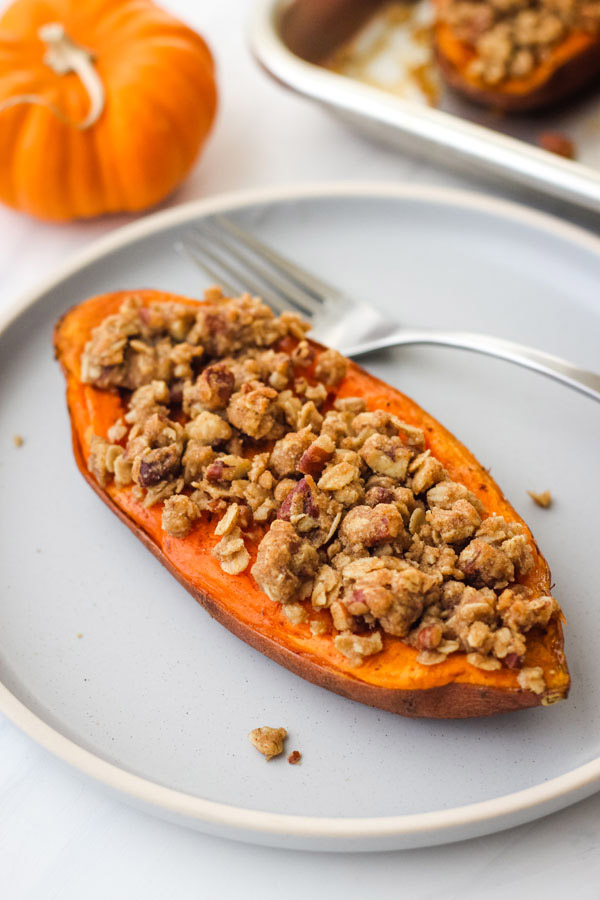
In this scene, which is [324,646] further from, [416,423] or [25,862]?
[25,862]

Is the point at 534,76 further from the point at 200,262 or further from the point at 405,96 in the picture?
the point at 200,262

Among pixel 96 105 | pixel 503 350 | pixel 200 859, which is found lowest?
pixel 200 859

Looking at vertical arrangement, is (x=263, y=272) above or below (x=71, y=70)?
below

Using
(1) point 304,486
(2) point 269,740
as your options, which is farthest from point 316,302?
(2) point 269,740

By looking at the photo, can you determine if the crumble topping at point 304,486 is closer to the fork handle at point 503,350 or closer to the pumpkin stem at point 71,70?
the fork handle at point 503,350

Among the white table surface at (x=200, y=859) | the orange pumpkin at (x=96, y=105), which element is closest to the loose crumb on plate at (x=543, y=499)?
the white table surface at (x=200, y=859)

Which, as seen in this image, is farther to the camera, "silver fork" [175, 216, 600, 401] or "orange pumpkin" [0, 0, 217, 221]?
"orange pumpkin" [0, 0, 217, 221]

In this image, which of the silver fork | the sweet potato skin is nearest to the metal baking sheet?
the sweet potato skin

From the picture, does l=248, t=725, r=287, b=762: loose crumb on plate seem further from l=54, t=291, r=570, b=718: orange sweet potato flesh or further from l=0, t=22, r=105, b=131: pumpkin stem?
l=0, t=22, r=105, b=131: pumpkin stem
